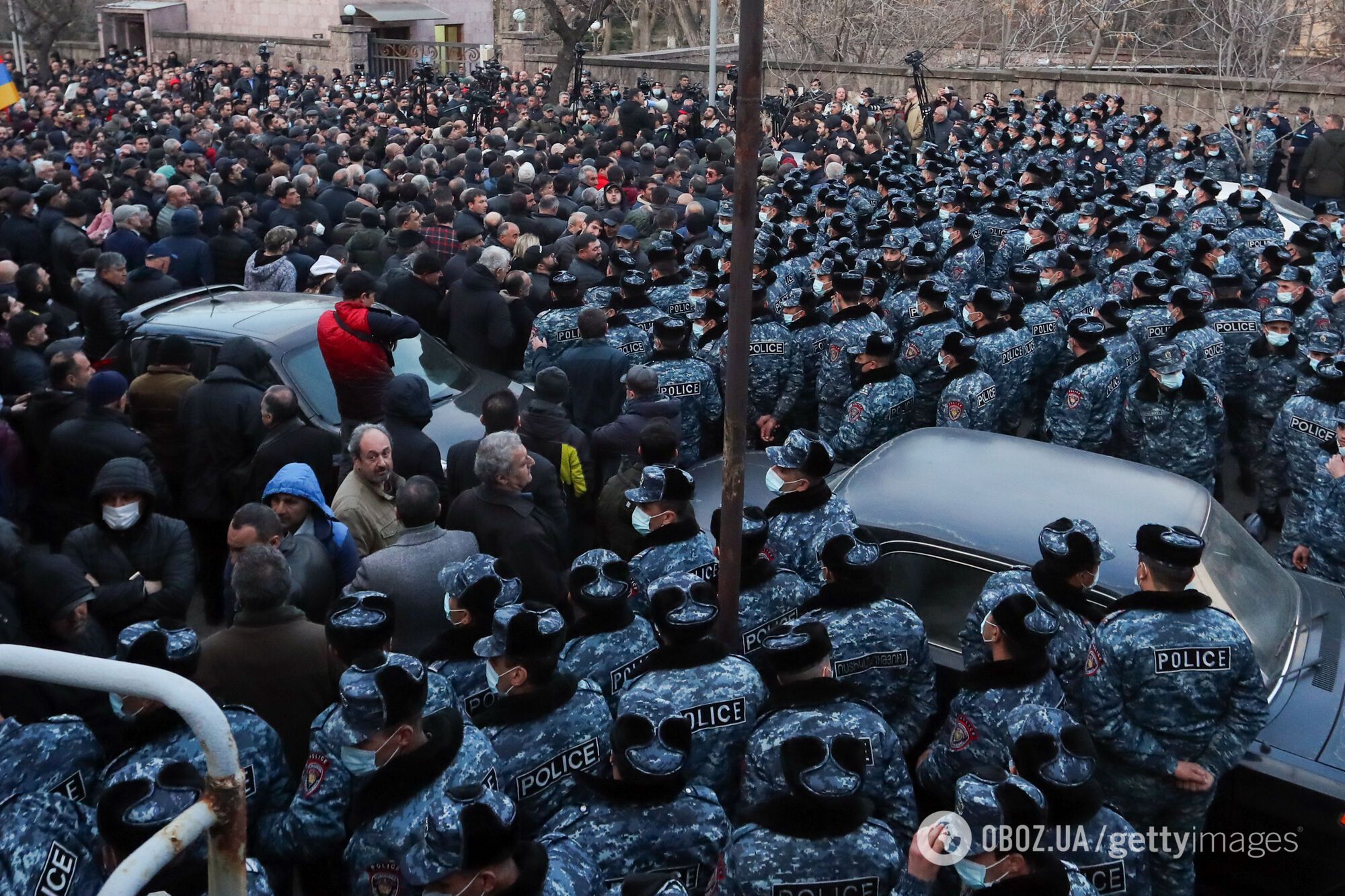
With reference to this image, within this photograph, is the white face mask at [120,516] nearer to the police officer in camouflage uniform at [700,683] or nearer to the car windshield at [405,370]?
the car windshield at [405,370]

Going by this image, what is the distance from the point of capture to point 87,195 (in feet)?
40.6

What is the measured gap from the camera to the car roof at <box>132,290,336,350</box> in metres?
7.90

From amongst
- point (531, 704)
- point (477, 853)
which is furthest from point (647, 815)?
point (477, 853)

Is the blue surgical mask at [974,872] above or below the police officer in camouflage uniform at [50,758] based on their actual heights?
above

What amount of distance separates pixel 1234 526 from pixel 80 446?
585 centimetres

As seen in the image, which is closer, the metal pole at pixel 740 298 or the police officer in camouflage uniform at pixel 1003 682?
the metal pole at pixel 740 298

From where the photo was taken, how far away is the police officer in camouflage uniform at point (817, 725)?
12.4 feet

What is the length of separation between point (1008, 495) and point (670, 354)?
2.71 metres

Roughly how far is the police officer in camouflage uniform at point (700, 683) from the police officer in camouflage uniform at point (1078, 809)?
0.99 m

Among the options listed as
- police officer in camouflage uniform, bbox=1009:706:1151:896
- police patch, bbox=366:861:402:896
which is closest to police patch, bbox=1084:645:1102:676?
police officer in camouflage uniform, bbox=1009:706:1151:896

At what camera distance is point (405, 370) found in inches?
325

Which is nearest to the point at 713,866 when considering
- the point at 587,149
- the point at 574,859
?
the point at 574,859

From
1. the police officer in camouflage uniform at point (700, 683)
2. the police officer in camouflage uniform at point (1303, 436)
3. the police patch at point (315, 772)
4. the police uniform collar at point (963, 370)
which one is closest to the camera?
the police patch at point (315, 772)

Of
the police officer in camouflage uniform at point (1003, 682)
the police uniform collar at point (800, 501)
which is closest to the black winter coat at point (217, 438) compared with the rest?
the police uniform collar at point (800, 501)
